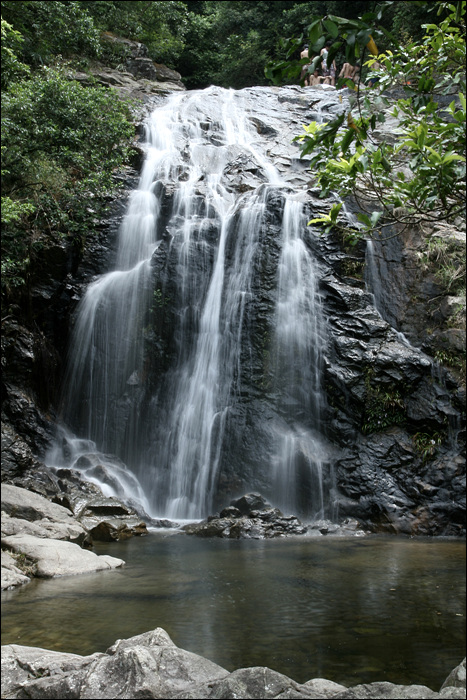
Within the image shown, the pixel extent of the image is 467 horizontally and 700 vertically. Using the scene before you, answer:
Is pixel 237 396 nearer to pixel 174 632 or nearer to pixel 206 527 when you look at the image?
A: pixel 206 527

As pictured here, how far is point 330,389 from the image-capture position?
9.82 metres

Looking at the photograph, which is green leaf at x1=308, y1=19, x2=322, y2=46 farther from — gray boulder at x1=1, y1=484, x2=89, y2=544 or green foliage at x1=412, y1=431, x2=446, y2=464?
green foliage at x1=412, y1=431, x2=446, y2=464

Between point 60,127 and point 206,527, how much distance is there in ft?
30.4

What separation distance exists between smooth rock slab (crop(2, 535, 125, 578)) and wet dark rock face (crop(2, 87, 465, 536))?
2282 millimetres

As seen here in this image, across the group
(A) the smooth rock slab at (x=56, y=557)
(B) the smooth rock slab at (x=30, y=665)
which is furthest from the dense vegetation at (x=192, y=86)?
(A) the smooth rock slab at (x=56, y=557)

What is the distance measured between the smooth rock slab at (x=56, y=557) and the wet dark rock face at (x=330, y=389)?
2.28m

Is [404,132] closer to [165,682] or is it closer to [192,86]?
[165,682]

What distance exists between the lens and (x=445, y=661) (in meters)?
3.03

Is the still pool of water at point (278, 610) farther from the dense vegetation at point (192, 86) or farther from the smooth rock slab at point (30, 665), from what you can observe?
the dense vegetation at point (192, 86)

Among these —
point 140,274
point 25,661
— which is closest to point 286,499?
point 140,274

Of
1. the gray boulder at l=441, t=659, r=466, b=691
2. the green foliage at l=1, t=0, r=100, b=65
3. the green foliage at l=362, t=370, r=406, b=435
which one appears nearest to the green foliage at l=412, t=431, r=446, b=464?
the green foliage at l=362, t=370, r=406, b=435

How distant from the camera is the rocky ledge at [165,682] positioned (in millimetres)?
2279

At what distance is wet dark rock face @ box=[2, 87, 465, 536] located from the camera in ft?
28.5

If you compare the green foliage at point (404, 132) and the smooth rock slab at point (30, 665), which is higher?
the green foliage at point (404, 132)
